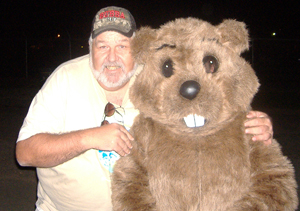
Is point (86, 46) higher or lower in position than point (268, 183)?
higher

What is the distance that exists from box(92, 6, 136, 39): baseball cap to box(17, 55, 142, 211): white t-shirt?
1.54ft

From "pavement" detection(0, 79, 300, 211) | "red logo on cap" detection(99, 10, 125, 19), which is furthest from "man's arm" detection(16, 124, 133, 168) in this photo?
"pavement" detection(0, 79, 300, 211)

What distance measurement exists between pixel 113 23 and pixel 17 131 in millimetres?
5947

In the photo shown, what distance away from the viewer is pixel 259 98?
12.3 m

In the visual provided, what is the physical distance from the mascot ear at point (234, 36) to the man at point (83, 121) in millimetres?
919

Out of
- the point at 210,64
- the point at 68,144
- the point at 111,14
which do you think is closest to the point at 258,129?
the point at 210,64

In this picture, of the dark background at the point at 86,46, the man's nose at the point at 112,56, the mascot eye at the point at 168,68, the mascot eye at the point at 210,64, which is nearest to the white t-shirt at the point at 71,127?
the man's nose at the point at 112,56

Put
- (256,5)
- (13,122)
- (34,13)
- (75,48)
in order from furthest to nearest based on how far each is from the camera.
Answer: (256,5) → (34,13) → (75,48) → (13,122)

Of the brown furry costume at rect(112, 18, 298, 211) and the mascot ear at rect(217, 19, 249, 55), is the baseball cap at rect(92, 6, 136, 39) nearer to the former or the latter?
the brown furry costume at rect(112, 18, 298, 211)

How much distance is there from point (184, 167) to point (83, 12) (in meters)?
28.8

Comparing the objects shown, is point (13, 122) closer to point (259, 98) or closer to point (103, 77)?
point (103, 77)

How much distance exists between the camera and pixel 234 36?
1767 mm

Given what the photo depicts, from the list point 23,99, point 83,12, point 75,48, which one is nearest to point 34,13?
point 83,12

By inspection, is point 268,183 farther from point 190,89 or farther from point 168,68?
point 168,68
